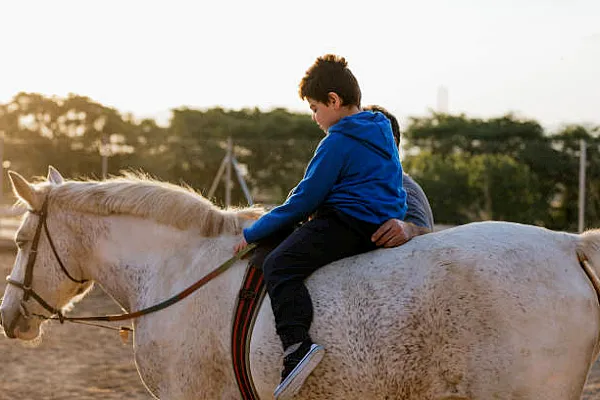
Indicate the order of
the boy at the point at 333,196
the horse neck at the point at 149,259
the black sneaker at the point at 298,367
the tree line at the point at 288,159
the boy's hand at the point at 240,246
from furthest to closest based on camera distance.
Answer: the tree line at the point at 288,159 < the horse neck at the point at 149,259 < the boy's hand at the point at 240,246 < the boy at the point at 333,196 < the black sneaker at the point at 298,367

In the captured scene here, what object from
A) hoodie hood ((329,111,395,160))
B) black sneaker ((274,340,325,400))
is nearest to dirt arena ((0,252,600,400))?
black sneaker ((274,340,325,400))

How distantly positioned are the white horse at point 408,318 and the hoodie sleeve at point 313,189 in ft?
0.88

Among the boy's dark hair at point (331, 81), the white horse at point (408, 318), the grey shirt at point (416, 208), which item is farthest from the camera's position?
the grey shirt at point (416, 208)

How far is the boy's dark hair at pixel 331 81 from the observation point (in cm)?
328

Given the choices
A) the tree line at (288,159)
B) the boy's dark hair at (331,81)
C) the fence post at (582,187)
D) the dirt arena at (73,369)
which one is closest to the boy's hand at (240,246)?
the boy's dark hair at (331,81)

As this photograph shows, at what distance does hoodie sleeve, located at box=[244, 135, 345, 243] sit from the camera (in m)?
3.21

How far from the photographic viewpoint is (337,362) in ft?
10.0

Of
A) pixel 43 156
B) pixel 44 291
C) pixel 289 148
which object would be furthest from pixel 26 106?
pixel 44 291

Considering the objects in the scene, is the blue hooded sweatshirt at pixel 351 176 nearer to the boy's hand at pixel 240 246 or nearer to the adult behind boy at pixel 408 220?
the adult behind boy at pixel 408 220

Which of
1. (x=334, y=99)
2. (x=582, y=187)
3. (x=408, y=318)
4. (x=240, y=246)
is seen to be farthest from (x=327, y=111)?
(x=582, y=187)

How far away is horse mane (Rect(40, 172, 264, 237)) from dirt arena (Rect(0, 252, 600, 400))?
2.63 meters

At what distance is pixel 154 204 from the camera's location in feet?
12.2

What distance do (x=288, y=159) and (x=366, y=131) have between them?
38.5ft

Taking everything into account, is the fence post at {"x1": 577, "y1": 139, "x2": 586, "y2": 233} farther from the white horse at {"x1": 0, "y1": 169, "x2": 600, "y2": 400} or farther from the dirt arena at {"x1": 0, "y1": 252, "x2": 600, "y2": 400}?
the white horse at {"x1": 0, "y1": 169, "x2": 600, "y2": 400}
